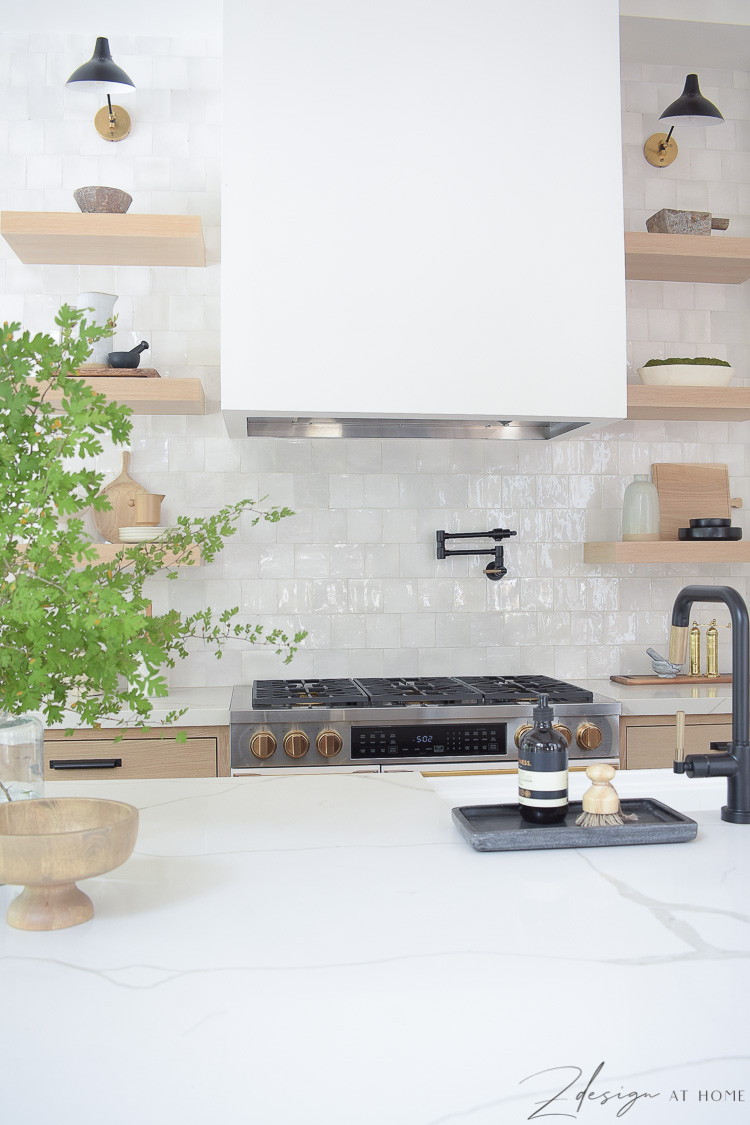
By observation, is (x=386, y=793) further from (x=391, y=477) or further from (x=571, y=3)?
(x=571, y=3)

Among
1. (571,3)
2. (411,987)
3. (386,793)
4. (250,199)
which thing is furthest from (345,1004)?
(571,3)

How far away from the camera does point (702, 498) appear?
12.3 feet

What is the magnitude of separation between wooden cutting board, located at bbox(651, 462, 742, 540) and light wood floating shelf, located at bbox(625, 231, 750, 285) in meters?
0.77

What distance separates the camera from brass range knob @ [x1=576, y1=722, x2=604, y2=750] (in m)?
2.96

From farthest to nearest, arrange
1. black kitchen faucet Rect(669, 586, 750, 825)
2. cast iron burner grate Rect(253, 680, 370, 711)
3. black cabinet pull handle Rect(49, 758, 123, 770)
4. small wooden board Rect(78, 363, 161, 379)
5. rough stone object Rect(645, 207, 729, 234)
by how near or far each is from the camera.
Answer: rough stone object Rect(645, 207, 729, 234)
small wooden board Rect(78, 363, 161, 379)
cast iron burner grate Rect(253, 680, 370, 711)
black cabinet pull handle Rect(49, 758, 123, 770)
black kitchen faucet Rect(669, 586, 750, 825)

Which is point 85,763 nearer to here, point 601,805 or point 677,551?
point 601,805

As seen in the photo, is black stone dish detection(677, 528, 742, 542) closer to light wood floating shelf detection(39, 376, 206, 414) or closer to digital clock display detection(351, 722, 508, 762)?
digital clock display detection(351, 722, 508, 762)

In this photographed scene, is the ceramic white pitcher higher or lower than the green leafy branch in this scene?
higher

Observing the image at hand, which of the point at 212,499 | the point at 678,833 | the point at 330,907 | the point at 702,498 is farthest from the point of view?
the point at 702,498

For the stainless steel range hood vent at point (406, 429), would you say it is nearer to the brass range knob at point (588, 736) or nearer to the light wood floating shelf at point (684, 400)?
the light wood floating shelf at point (684, 400)

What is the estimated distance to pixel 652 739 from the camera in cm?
306

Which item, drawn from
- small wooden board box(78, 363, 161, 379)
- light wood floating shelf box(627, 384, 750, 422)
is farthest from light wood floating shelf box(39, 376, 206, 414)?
light wood floating shelf box(627, 384, 750, 422)

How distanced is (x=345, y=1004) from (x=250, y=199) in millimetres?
2477

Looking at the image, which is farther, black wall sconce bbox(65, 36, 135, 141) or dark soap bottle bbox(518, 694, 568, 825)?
black wall sconce bbox(65, 36, 135, 141)
